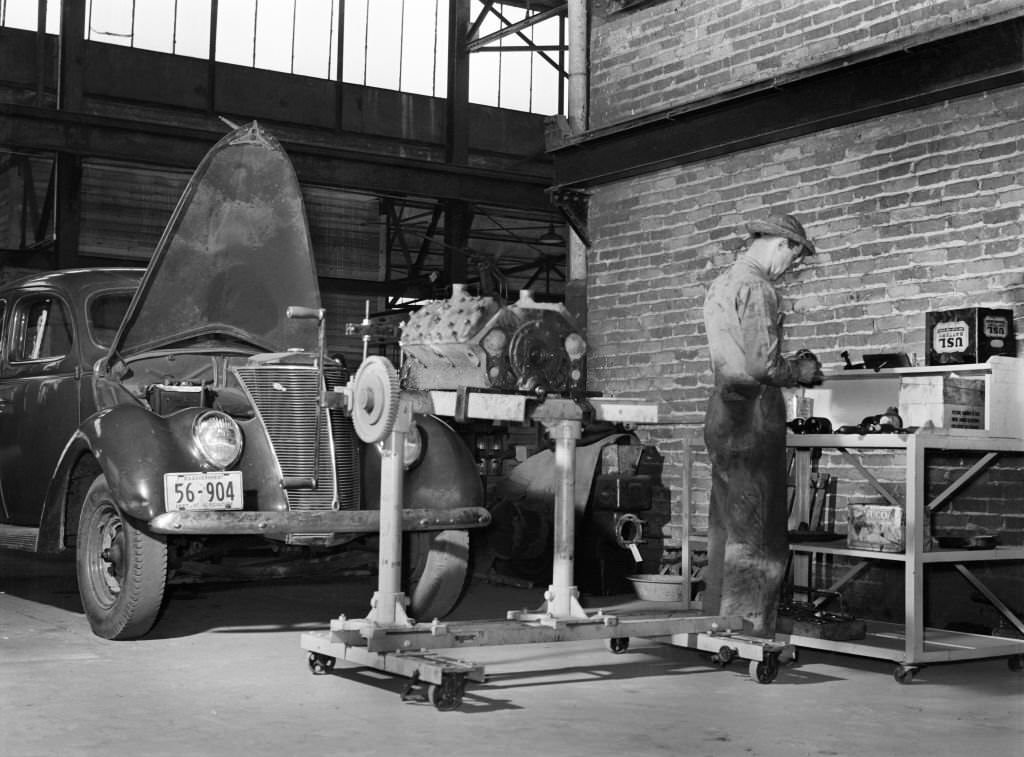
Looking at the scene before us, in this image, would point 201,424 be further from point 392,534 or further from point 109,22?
point 109,22

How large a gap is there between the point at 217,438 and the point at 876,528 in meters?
2.92

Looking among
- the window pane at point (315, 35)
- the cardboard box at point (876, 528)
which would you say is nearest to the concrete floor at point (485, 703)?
the cardboard box at point (876, 528)

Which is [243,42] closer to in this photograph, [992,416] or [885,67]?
[885,67]

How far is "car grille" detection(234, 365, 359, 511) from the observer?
612cm

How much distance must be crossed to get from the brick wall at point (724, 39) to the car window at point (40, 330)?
154 inches

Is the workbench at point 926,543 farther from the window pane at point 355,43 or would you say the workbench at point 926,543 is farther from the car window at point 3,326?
the window pane at point 355,43

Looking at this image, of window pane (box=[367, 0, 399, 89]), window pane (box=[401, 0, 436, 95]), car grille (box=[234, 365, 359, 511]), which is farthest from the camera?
window pane (box=[401, 0, 436, 95])

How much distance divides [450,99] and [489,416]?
15.2m

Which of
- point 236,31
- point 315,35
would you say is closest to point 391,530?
point 236,31

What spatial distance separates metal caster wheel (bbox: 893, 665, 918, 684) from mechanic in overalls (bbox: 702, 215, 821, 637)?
52cm

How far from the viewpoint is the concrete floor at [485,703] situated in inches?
162

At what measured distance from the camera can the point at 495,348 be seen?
5355 millimetres

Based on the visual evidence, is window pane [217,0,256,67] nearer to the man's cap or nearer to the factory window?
the factory window

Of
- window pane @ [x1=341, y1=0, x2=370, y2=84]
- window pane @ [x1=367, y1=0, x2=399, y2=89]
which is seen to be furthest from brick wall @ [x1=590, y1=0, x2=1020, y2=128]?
window pane @ [x1=367, y1=0, x2=399, y2=89]
